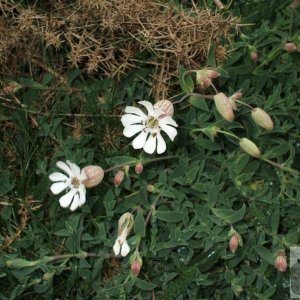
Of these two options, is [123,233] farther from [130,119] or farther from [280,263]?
[280,263]

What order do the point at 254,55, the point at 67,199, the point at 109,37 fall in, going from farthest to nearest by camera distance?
the point at 109,37 < the point at 254,55 < the point at 67,199

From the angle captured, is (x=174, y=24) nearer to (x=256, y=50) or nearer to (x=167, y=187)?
(x=256, y=50)

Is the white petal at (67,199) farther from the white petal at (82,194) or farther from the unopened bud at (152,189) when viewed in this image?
the unopened bud at (152,189)

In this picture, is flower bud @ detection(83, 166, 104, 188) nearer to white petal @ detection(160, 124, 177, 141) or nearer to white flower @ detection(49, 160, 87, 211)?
white flower @ detection(49, 160, 87, 211)

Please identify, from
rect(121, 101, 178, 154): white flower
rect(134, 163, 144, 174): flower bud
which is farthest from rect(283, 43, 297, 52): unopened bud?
rect(134, 163, 144, 174): flower bud

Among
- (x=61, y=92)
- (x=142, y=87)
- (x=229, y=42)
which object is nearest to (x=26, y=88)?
(x=61, y=92)

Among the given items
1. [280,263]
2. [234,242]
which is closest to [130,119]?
[234,242]
